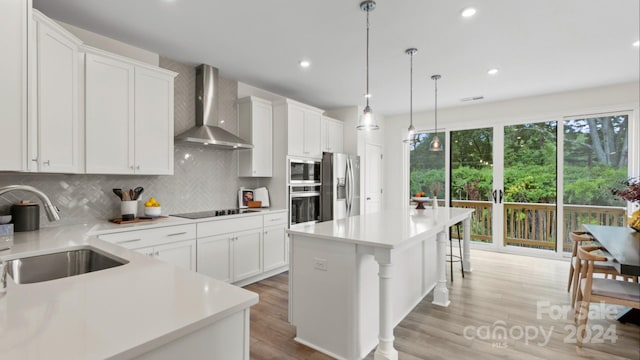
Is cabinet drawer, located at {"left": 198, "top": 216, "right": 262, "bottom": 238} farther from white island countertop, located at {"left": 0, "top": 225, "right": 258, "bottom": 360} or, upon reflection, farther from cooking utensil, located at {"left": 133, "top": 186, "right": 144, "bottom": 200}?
white island countertop, located at {"left": 0, "top": 225, "right": 258, "bottom": 360}

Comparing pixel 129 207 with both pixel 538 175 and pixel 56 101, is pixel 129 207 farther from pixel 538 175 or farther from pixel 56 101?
pixel 538 175

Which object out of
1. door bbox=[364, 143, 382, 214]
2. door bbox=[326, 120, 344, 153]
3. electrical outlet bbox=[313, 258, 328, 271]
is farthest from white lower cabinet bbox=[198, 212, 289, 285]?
door bbox=[364, 143, 382, 214]

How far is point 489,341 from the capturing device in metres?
2.44

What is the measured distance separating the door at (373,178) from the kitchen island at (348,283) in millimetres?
3276

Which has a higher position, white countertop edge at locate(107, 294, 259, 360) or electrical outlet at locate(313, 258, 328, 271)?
white countertop edge at locate(107, 294, 259, 360)

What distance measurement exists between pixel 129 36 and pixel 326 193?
124 inches

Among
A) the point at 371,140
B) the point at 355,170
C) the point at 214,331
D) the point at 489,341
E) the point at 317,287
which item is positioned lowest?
the point at 489,341

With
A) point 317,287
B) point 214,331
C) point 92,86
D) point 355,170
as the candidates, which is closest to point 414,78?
point 355,170

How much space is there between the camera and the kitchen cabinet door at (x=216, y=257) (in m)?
3.18

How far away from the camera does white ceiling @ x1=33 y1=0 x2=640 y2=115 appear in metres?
2.44

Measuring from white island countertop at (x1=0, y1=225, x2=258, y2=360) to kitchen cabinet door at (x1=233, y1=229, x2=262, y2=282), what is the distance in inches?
89.2

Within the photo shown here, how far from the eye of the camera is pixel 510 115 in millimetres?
5203

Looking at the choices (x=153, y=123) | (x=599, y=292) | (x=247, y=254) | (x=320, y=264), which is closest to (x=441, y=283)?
(x=599, y=292)

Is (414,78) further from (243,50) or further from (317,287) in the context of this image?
(317,287)
